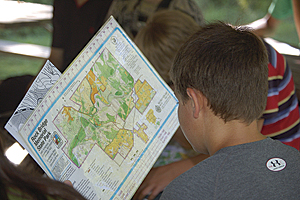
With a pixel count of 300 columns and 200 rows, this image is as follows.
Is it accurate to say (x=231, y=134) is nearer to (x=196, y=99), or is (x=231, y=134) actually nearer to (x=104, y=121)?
(x=196, y=99)

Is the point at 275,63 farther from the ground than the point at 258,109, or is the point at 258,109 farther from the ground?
the point at 275,63

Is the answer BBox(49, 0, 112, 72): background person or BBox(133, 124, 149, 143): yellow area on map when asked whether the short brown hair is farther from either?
BBox(133, 124, 149, 143): yellow area on map

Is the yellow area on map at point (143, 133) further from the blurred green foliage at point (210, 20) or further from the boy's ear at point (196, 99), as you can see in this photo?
the blurred green foliage at point (210, 20)

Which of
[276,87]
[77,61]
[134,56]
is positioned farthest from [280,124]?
[77,61]

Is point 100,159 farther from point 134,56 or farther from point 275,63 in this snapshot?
point 275,63

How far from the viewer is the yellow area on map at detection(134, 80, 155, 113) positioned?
99 centimetres

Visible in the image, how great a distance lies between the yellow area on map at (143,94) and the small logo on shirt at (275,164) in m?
0.44

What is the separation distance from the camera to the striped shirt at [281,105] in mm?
1187

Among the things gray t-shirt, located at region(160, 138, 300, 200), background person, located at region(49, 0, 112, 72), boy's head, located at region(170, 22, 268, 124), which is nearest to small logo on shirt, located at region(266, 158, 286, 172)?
gray t-shirt, located at region(160, 138, 300, 200)

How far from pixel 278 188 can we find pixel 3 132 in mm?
771

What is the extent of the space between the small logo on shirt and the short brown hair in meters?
0.66

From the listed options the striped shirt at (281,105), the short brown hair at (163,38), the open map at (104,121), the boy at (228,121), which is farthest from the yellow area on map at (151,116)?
the striped shirt at (281,105)

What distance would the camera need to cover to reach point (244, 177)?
708 millimetres

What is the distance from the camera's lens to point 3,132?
0.84 meters
